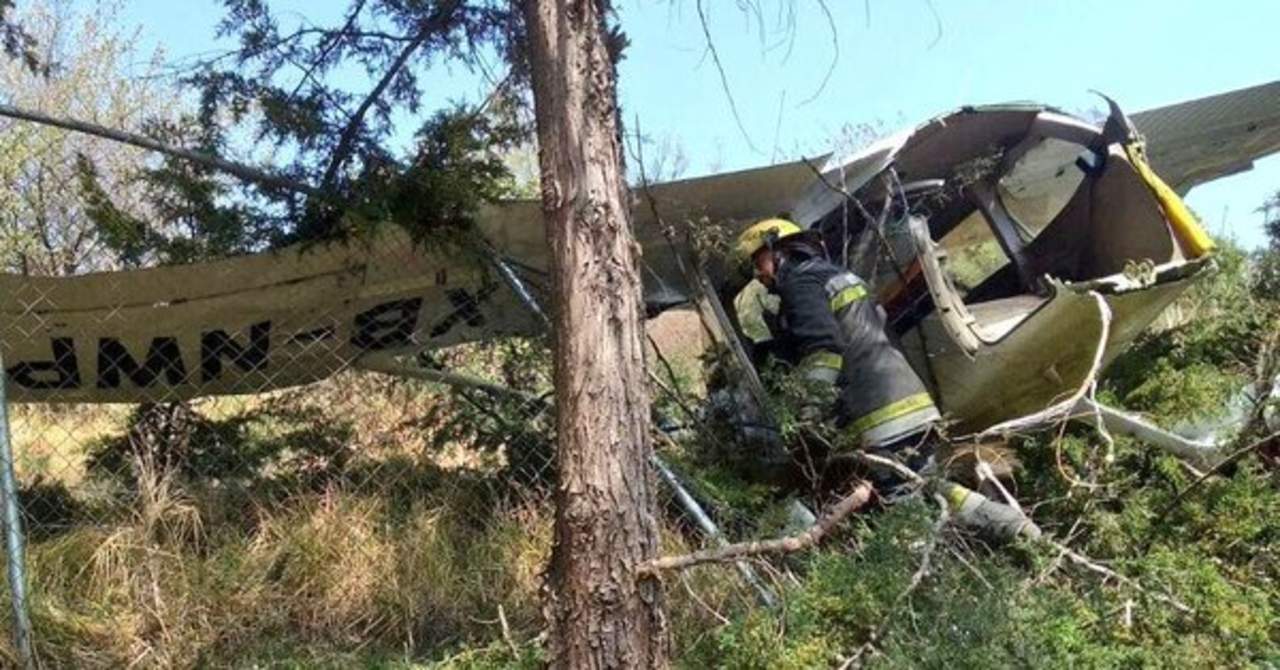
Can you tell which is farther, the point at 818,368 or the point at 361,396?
the point at 361,396

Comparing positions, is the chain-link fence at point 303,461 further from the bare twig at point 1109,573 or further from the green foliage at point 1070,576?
the bare twig at point 1109,573

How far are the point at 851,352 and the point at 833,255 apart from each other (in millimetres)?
956

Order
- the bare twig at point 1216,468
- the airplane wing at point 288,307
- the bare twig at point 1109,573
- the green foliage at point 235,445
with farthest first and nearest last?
the green foliage at point 235,445 → the airplane wing at point 288,307 → the bare twig at point 1216,468 → the bare twig at point 1109,573

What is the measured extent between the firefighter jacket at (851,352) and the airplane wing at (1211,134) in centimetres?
218

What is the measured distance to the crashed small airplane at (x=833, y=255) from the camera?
509 centimetres

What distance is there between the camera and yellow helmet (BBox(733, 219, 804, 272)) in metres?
5.54

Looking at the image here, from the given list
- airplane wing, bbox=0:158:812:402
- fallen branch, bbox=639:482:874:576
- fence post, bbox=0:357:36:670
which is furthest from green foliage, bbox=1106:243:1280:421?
fence post, bbox=0:357:36:670

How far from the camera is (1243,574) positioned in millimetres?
4613

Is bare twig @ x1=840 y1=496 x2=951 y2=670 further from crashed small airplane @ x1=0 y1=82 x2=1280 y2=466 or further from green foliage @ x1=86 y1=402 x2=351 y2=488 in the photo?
green foliage @ x1=86 y1=402 x2=351 y2=488

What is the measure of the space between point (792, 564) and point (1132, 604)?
1276 mm

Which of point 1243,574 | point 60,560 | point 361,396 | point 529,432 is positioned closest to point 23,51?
point 361,396

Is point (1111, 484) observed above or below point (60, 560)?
below

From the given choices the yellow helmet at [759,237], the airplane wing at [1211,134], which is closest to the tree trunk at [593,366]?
the yellow helmet at [759,237]

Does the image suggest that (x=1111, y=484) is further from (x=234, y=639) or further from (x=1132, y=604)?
(x=234, y=639)
